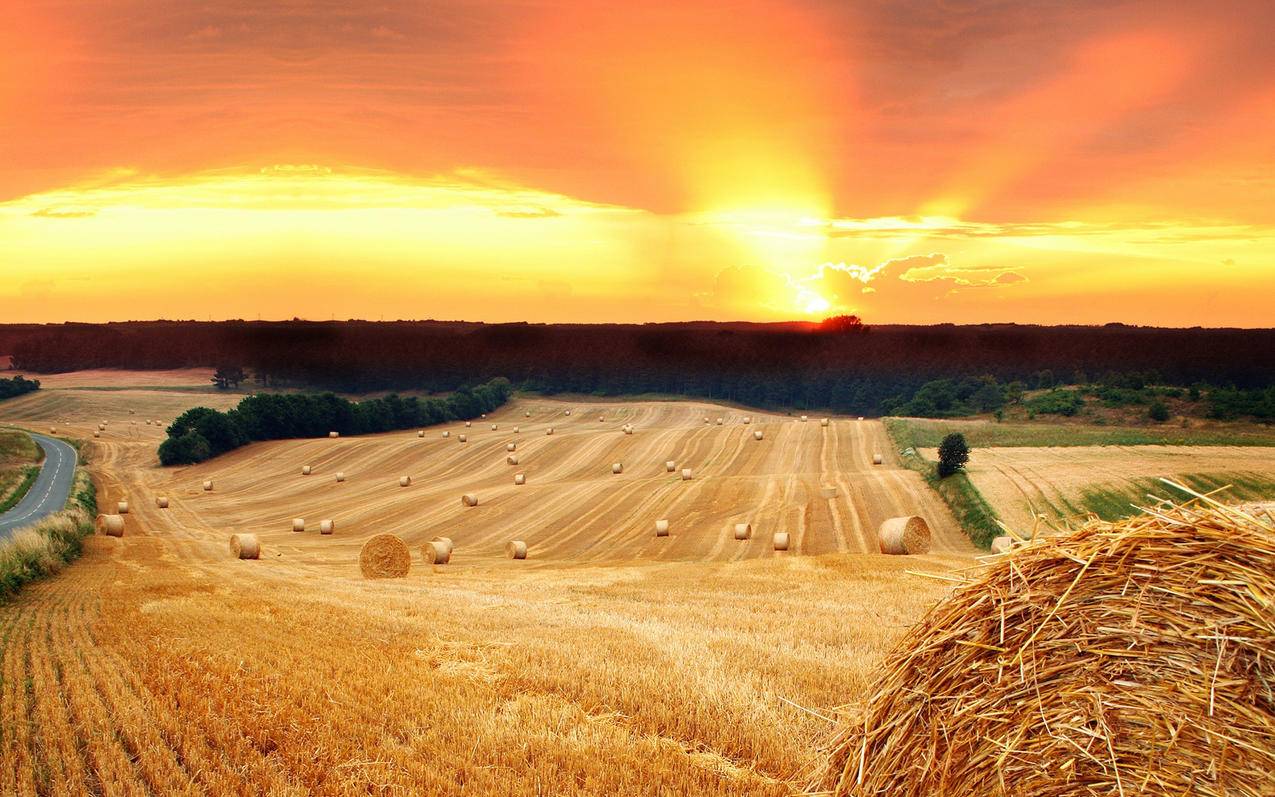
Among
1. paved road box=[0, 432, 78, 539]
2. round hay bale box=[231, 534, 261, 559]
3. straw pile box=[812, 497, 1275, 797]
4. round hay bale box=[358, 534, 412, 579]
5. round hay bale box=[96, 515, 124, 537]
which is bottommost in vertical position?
paved road box=[0, 432, 78, 539]

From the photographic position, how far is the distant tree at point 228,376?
13288cm

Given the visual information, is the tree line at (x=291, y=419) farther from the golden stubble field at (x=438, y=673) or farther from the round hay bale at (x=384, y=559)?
the round hay bale at (x=384, y=559)

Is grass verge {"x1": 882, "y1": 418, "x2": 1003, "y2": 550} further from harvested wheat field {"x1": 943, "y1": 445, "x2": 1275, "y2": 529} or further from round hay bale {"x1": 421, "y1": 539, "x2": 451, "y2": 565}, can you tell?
round hay bale {"x1": 421, "y1": 539, "x2": 451, "y2": 565}

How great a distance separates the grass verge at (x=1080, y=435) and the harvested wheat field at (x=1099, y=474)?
311 cm

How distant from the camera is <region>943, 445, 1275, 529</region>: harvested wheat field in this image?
126ft

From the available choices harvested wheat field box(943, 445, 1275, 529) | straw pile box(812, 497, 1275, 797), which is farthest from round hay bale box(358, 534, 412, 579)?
harvested wheat field box(943, 445, 1275, 529)

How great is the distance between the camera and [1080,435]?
60969 millimetres

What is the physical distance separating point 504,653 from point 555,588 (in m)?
9.15

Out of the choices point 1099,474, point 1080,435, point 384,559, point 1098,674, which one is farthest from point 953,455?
point 1098,674

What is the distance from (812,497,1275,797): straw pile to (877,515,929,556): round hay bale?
72.2ft

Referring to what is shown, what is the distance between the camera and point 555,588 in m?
19.9

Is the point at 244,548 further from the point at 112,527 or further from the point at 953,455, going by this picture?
the point at 953,455

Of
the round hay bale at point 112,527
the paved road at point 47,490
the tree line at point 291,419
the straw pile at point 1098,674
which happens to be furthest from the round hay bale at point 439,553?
the tree line at point 291,419

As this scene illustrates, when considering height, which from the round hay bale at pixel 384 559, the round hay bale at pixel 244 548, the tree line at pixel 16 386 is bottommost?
the round hay bale at pixel 244 548
